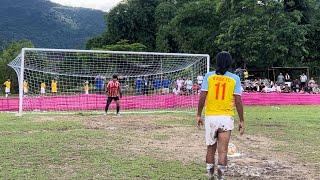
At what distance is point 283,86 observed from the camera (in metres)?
34.5

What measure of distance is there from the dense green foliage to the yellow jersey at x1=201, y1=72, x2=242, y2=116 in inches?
1167

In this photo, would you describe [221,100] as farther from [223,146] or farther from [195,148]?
[195,148]

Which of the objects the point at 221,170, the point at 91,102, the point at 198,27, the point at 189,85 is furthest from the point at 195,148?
the point at 198,27

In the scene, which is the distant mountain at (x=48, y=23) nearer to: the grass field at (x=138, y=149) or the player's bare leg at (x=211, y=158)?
the grass field at (x=138, y=149)

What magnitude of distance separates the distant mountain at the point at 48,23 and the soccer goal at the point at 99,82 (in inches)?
A: 3811

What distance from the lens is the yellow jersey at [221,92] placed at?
7488mm

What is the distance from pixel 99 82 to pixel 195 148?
524 inches

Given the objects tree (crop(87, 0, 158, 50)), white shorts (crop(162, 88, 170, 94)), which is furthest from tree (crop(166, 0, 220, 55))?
white shorts (crop(162, 88, 170, 94))

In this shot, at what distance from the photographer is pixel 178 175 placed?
841 centimetres

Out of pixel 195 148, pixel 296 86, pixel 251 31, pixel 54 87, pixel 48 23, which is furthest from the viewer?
pixel 48 23

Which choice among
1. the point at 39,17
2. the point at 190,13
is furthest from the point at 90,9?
the point at 190,13

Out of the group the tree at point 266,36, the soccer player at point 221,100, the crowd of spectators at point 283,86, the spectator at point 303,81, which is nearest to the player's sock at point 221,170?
the soccer player at point 221,100

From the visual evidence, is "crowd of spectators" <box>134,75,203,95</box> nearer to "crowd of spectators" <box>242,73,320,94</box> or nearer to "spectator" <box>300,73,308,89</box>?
"crowd of spectators" <box>242,73,320,94</box>

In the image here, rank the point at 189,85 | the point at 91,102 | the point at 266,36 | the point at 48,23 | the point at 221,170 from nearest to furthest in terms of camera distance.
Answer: the point at 221,170 < the point at 189,85 < the point at 91,102 < the point at 266,36 < the point at 48,23
